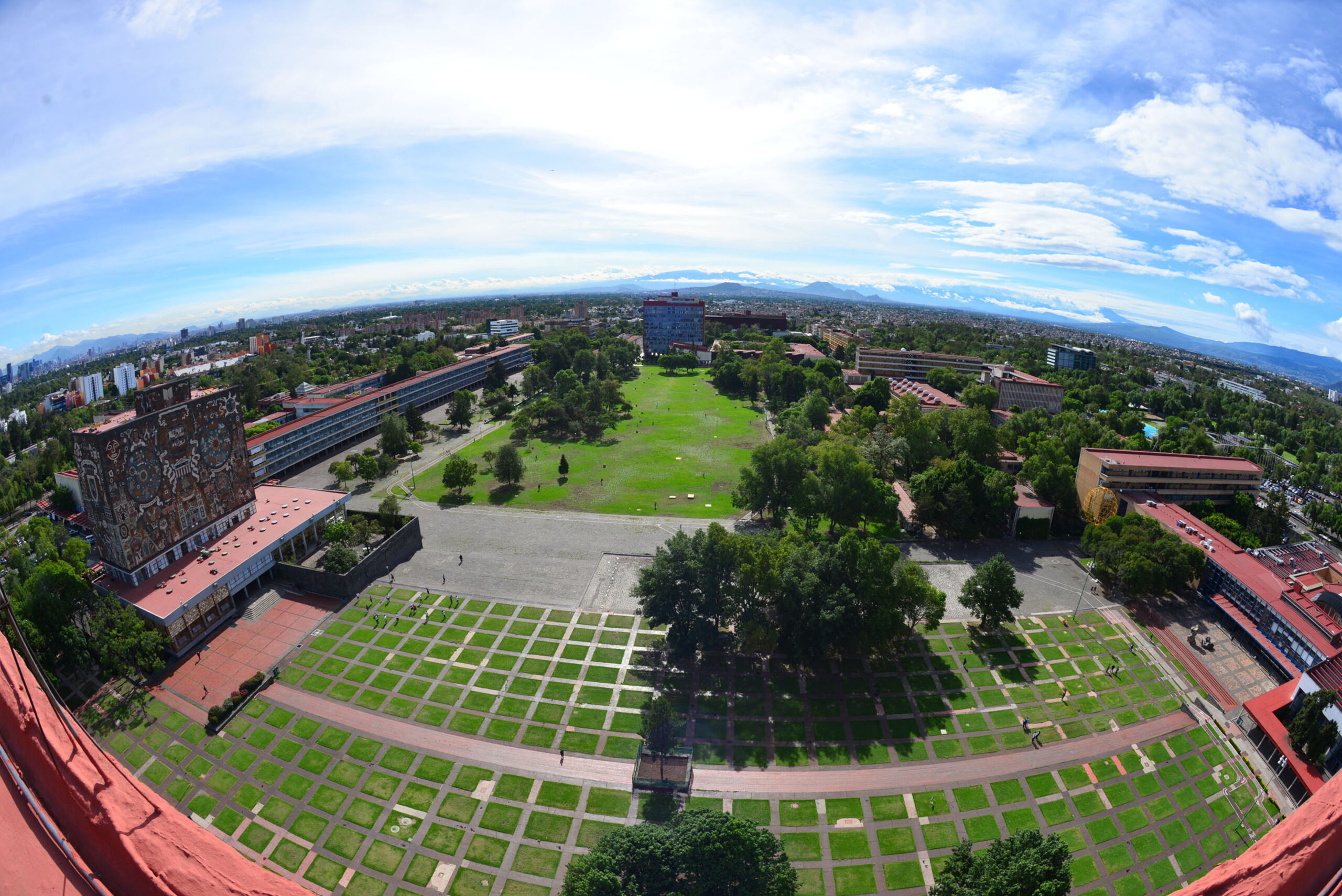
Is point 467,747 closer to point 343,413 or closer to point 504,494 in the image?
point 504,494

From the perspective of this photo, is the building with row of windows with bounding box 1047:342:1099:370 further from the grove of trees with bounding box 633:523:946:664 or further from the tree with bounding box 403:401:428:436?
the tree with bounding box 403:401:428:436

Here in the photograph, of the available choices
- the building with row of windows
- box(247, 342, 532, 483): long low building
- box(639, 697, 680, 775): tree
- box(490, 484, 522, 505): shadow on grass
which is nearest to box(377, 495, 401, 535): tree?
box(490, 484, 522, 505): shadow on grass

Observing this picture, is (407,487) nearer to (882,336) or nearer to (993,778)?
(993,778)

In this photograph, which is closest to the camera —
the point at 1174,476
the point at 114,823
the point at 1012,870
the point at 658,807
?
the point at 114,823

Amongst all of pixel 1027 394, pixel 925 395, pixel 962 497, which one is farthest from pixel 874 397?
→ pixel 962 497

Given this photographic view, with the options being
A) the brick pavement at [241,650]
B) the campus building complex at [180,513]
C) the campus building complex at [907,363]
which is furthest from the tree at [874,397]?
the brick pavement at [241,650]

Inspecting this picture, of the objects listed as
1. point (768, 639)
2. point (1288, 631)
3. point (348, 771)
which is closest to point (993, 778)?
point (768, 639)
